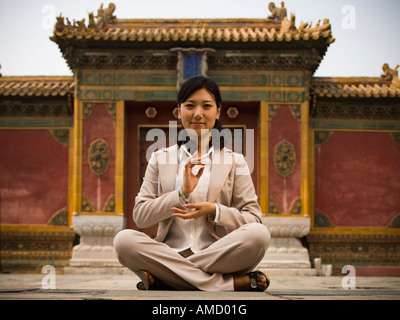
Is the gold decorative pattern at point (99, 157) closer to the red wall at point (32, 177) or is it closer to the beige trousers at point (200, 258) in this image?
the red wall at point (32, 177)

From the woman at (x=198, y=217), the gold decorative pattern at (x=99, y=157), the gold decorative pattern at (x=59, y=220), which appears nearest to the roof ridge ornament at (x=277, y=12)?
the gold decorative pattern at (x=99, y=157)

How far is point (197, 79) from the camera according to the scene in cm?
348

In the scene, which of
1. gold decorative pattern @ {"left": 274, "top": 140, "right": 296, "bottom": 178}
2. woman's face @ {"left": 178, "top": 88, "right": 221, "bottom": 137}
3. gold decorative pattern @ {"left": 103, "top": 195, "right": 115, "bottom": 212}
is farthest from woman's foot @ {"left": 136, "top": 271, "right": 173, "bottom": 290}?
gold decorative pattern @ {"left": 274, "top": 140, "right": 296, "bottom": 178}

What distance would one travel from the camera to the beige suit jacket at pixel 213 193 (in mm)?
3271

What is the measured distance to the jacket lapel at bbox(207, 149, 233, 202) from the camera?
3.39 m

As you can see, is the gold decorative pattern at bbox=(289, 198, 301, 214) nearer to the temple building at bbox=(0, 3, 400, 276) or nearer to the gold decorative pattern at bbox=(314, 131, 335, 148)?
the temple building at bbox=(0, 3, 400, 276)

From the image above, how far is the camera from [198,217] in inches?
129

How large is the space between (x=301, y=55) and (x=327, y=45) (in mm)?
495

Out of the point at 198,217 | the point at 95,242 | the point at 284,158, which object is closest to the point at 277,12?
the point at 284,158

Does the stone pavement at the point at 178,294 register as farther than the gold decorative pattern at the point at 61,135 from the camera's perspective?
No

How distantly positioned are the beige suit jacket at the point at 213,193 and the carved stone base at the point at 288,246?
241 inches

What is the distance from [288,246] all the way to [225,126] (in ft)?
7.95
